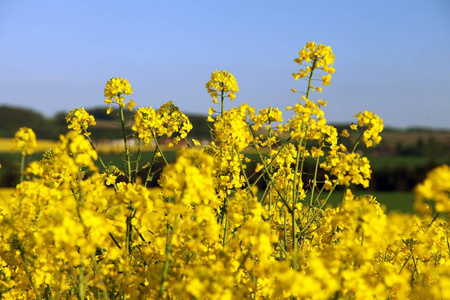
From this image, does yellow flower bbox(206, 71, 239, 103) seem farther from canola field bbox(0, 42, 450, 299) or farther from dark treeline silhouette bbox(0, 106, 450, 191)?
dark treeline silhouette bbox(0, 106, 450, 191)

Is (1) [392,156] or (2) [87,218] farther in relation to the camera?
(1) [392,156]

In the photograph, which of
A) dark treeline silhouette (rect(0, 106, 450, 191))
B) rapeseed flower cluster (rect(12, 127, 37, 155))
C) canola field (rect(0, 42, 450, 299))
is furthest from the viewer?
dark treeline silhouette (rect(0, 106, 450, 191))

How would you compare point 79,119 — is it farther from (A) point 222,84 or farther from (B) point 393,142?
(B) point 393,142

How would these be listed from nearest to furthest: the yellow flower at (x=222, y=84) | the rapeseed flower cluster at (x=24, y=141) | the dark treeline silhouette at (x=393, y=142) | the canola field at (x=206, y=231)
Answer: the canola field at (x=206, y=231) < the rapeseed flower cluster at (x=24, y=141) < the yellow flower at (x=222, y=84) < the dark treeline silhouette at (x=393, y=142)

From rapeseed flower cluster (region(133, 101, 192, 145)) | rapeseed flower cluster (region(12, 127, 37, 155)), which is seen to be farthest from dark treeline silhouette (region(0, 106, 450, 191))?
rapeseed flower cluster (region(12, 127, 37, 155))

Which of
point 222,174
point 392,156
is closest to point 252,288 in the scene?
point 222,174

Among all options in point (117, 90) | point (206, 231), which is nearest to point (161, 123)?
point (117, 90)

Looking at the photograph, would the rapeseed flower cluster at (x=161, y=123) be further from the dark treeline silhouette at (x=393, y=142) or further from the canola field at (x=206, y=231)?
the dark treeline silhouette at (x=393, y=142)

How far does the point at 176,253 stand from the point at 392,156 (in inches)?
2195

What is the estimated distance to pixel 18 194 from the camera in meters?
3.60

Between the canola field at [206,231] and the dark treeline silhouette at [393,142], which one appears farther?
the dark treeline silhouette at [393,142]

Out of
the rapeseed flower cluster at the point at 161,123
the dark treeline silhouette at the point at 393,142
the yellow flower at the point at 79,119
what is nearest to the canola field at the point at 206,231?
the rapeseed flower cluster at the point at 161,123

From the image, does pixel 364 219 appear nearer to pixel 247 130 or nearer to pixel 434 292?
pixel 434 292

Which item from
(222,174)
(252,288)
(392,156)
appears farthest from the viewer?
(392,156)
